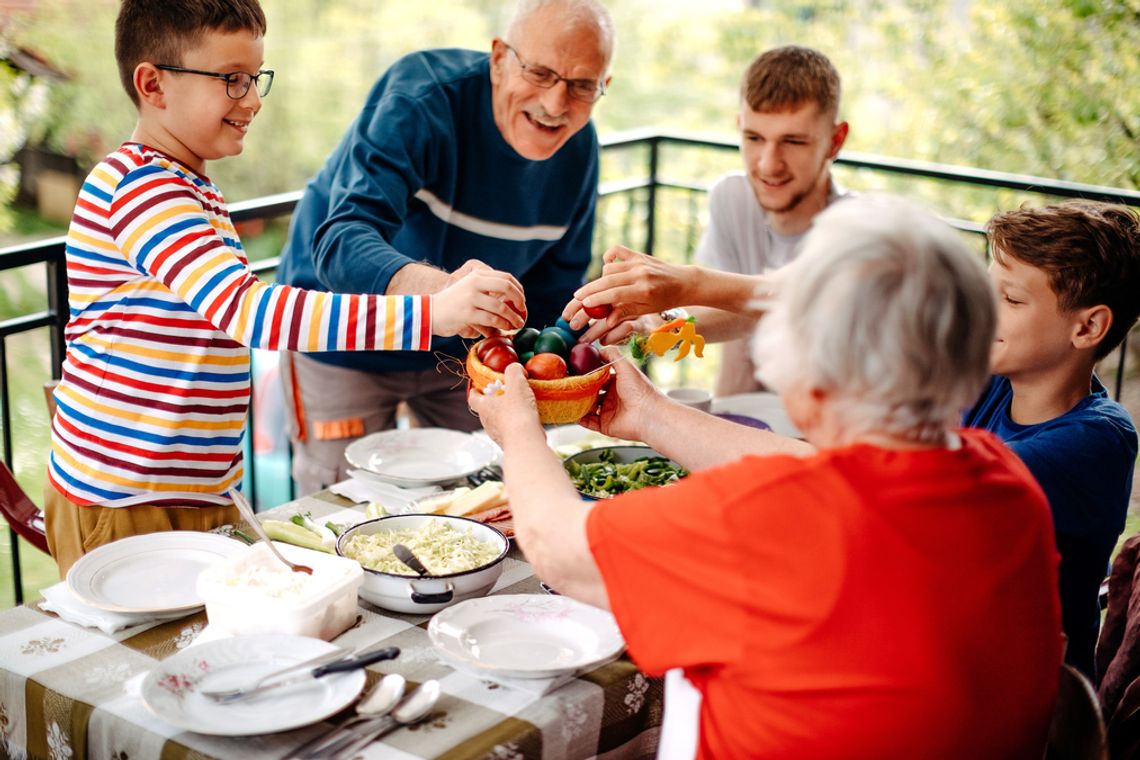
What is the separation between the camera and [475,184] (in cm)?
299

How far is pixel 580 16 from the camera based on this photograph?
265 centimetres

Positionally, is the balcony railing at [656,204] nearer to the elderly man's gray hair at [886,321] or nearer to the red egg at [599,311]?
the red egg at [599,311]

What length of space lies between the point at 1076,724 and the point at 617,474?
1.02 metres

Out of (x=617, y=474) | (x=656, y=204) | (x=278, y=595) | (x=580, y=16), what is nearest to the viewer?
(x=278, y=595)

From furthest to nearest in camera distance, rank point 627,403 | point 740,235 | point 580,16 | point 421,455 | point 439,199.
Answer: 1. point 740,235
2. point 439,199
3. point 580,16
4. point 421,455
5. point 627,403

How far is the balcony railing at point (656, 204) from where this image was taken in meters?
2.74

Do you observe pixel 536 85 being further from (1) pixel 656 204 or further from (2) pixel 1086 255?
(1) pixel 656 204

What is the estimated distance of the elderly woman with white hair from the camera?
1.25 metres

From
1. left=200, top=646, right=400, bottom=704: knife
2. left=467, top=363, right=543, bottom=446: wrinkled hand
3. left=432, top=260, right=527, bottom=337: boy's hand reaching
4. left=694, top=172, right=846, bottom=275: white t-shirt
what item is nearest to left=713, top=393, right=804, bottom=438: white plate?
left=694, top=172, right=846, bottom=275: white t-shirt

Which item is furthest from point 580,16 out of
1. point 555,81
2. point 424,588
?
point 424,588

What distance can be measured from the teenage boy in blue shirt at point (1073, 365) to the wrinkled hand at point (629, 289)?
67 centimetres

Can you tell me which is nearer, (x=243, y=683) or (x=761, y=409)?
(x=243, y=683)

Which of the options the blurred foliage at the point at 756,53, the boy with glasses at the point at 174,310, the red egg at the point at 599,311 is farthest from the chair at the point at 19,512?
the blurred foliage at the point at 756,53

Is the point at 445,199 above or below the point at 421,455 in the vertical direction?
above
